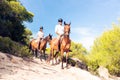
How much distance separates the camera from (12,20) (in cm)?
3503

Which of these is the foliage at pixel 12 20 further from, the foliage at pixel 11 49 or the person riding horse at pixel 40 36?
the foliage at pixel 11 49

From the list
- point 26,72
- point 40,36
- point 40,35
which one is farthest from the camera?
point 40,36

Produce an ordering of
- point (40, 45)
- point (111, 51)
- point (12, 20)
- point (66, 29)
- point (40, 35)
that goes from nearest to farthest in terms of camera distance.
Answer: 1. point (66, 29)
2. point (40, 35)
3. point (40, 45)
4. point (12, 20)
5. point (111, 51)

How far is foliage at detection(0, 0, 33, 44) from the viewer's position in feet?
108

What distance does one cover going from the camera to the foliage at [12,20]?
33062 mm

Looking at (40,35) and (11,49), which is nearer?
(11,49)

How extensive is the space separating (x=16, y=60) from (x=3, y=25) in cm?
1267

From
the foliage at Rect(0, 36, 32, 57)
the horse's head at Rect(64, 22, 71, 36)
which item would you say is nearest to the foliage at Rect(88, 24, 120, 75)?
the foliage at Rect(0, 36, 32, 57)

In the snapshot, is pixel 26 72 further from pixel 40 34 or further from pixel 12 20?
pixel 12 20

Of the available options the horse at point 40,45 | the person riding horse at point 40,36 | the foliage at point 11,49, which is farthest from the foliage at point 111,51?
the foliage at point 11,49

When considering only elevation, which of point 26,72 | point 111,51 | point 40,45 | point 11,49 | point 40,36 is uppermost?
point 40,36

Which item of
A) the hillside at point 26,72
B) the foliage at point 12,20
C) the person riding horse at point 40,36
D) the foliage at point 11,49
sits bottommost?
the hillside at point 26,72

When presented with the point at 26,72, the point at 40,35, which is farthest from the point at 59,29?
the point at 40,35

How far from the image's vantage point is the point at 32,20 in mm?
39281
